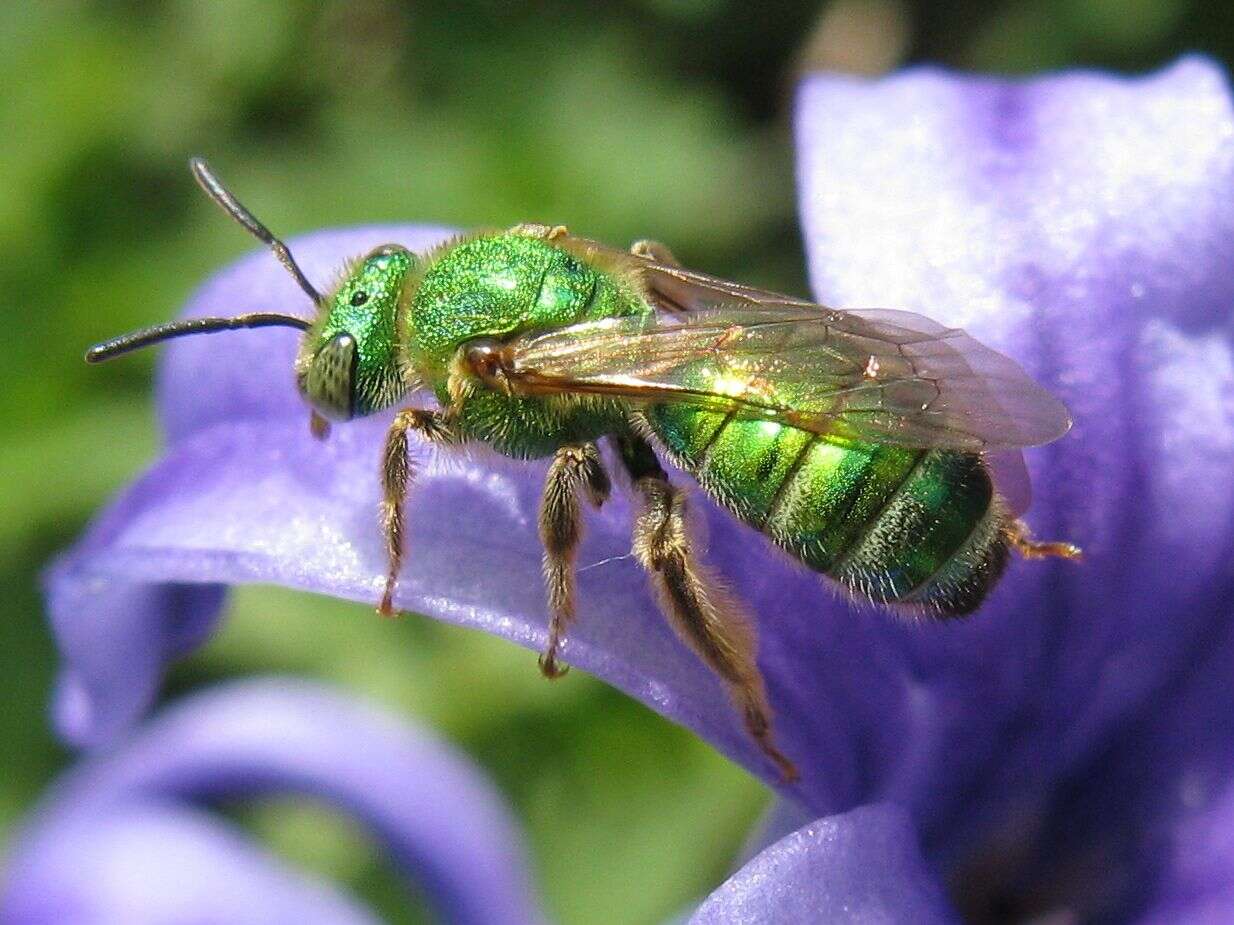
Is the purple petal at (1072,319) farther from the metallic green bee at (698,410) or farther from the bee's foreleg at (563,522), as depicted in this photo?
the bee's foreleg at (563,522)

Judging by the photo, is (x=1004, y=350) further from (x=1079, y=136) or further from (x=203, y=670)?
(x=203, y=670)

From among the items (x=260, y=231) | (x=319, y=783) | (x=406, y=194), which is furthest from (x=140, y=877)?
(x=406, y=194)

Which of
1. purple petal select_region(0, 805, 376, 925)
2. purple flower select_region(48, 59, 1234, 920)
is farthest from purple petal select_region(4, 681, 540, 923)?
purple flower select_region(48, 59, 1234, 920)

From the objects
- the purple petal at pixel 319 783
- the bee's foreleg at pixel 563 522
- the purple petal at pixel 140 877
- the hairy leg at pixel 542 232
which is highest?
the hairy leg at pixel 542 232

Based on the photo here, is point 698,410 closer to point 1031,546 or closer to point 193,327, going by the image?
point 1031,546

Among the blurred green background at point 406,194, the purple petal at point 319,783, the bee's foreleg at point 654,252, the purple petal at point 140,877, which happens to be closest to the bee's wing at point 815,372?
the bee's foreleg at point 654,252

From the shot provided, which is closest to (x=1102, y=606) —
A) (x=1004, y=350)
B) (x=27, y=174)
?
(x=1004, y=350)
